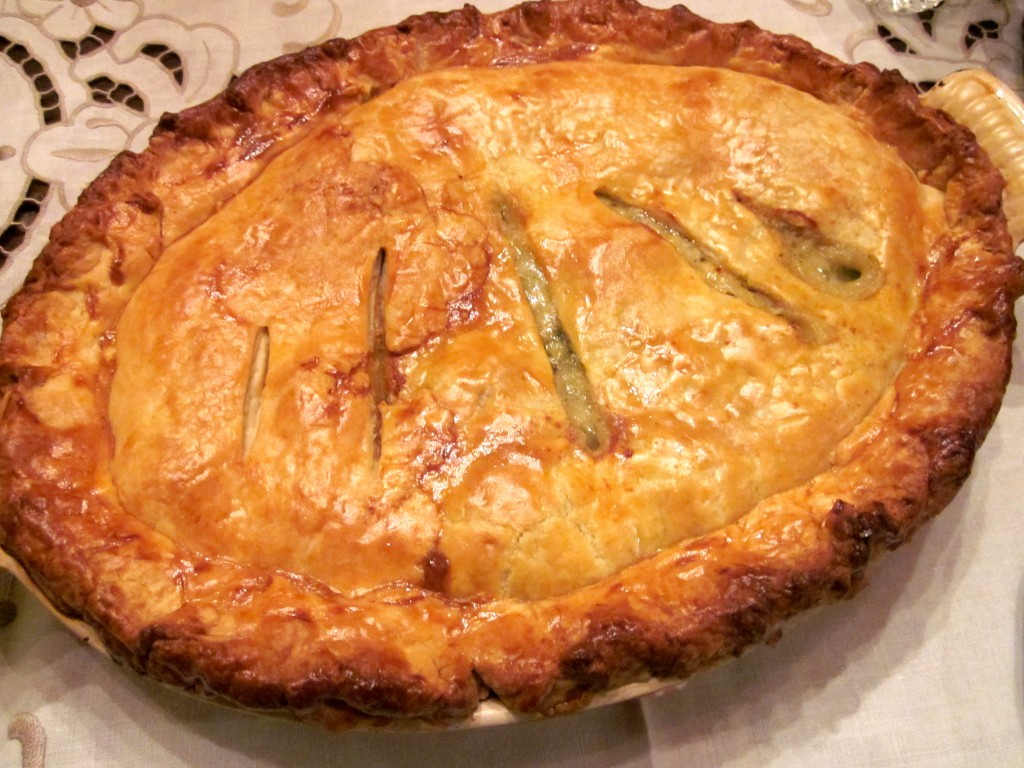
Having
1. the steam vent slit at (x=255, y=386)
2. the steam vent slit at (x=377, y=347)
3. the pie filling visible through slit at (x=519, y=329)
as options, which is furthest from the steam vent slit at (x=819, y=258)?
the steam vent slit at (x=255, y=386)

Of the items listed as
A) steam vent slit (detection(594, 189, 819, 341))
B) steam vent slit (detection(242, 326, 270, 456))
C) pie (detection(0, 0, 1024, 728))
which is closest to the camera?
pie (detection(0, 0, 1024, 728))

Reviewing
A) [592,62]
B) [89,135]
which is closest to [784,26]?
[592,62]

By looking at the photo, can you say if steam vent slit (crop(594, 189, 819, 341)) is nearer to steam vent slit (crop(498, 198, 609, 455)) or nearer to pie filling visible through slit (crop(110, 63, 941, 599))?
pie filling visible through slit (crop(110, 63, 941, 599))

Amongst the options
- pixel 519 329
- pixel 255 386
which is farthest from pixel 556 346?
pixel 255 386

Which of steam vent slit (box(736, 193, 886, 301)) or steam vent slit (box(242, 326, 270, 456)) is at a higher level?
steam vent slit (box(736, 193, 886, 301))

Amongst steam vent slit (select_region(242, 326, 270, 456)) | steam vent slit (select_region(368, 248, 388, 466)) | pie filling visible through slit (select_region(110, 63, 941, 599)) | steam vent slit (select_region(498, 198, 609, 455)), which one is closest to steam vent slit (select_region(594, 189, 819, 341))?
pie filling visible through slit (select_region(110, 63, 941, 599))

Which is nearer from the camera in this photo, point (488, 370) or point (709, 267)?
point (488, 370)

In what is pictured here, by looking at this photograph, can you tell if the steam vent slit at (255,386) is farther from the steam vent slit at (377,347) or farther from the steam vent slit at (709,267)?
the steam vent slit at (709,267)

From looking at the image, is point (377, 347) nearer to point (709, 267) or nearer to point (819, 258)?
point (709, 267)
